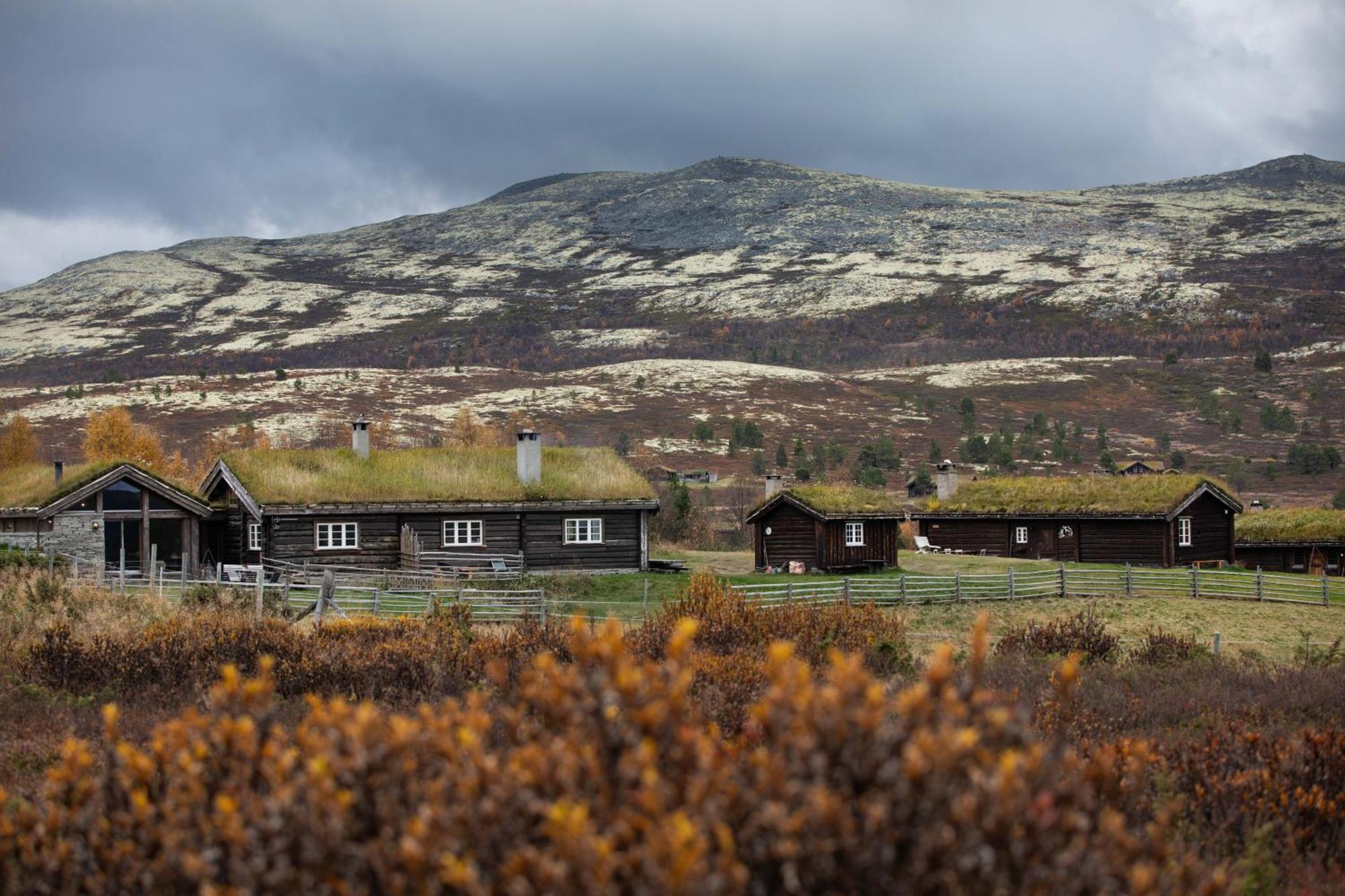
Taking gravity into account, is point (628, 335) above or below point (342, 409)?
above

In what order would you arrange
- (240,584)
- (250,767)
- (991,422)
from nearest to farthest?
(250,767) → (240,584) → (991,422)

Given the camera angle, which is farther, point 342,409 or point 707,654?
point 342,409

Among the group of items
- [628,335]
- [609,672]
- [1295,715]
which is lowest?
[1295,715]

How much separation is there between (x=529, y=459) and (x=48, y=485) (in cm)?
1498

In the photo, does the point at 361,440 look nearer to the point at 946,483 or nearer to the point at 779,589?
the point at 779,589

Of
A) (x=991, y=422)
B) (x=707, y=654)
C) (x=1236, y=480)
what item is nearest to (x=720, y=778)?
(x=707, y=654)

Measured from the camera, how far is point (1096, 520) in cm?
4275

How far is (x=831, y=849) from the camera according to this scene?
398cm

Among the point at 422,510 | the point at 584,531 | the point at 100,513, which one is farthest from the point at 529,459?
→ the point at 100,513

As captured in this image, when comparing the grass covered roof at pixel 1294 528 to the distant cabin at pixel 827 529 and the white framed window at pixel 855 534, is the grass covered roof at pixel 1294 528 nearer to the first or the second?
the distant cabin at pixel 827 529

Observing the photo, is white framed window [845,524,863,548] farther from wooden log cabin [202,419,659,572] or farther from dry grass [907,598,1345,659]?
dry grass [907,598,1345,659]

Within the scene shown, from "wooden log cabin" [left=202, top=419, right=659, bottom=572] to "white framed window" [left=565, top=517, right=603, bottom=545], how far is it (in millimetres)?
32

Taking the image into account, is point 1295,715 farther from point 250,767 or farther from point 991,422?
point 991,422

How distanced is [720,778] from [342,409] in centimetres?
11990
